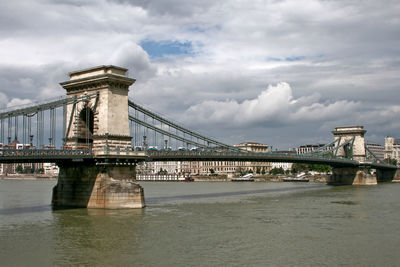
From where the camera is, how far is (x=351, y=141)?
106m

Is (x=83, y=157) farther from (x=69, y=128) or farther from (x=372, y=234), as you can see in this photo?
(x=372, y=234)

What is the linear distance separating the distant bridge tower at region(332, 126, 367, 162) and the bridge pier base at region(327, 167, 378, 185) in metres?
3.17

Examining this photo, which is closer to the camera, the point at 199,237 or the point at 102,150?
the point at 199,237

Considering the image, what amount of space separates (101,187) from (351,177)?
71940 mm

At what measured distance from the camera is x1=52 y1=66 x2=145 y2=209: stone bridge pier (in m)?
40.8

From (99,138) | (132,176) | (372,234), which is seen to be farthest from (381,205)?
(99,138)

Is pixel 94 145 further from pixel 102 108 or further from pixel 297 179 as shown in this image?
pixel 297 179

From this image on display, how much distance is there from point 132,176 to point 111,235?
13.2 meters

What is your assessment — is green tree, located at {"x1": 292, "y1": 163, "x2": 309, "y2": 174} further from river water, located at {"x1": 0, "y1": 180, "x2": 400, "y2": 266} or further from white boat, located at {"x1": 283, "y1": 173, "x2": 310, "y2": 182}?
river water, located at {"x1": 0, "y1": 180, "x2": 400, "y2": 266}

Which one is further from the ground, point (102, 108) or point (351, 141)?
point (102, 108)

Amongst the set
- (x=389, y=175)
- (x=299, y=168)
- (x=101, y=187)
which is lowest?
(x=389, y=175)

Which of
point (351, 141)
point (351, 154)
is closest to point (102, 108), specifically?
point (351, 154)

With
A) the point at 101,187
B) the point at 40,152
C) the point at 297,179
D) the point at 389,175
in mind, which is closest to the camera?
the point at 40,152

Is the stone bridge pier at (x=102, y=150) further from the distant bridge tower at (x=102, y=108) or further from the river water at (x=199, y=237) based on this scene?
the river water at (x=199, y=237)
